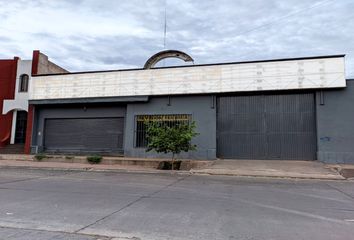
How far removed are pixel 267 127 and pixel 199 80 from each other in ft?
17.9

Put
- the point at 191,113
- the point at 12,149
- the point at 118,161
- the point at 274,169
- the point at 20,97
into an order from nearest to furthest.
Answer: the point at 274,169, the point at 118,161, the point at 191,113, the point at 12,149, the point at 20,97

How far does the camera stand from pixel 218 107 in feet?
74.0

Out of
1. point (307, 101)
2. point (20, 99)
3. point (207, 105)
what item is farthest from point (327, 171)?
point (20, 99)

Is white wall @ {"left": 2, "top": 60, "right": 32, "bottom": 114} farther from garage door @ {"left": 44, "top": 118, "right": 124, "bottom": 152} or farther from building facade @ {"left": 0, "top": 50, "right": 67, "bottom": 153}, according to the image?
garage door @ {"left": 44, "top": 118, "right": 124, "bottom": 152}

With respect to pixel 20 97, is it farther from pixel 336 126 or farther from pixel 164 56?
pixel 336 126

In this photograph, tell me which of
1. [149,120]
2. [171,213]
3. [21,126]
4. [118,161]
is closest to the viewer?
[171,213]

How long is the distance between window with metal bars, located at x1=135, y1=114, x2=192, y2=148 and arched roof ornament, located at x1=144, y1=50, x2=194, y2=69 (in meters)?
4.02

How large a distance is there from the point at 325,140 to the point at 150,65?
13.2 meters

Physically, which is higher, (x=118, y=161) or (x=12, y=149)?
(x=12, y=149)

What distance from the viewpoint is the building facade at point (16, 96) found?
92.9 ft

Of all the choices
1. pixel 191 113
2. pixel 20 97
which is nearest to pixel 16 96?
pixel 20 97

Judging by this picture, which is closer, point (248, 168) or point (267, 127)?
point (248, 168)

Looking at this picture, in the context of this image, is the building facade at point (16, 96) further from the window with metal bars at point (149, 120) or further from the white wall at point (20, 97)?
the window with metal bars at point (149, 120)

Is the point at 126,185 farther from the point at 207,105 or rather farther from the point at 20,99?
the point at 20,99
